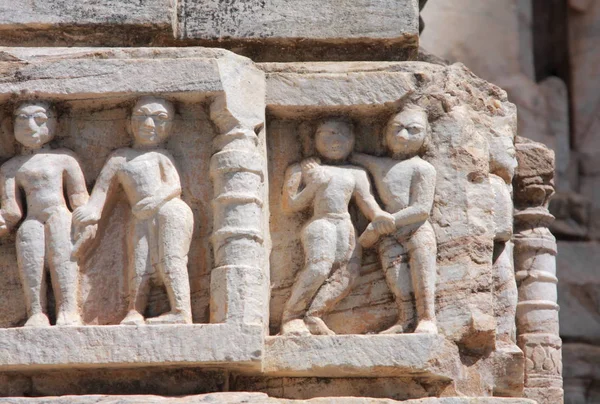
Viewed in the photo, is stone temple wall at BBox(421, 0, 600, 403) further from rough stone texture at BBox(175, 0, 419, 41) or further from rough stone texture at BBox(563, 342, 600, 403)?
rough stone texture at BBox(175, 0, 419, 41)

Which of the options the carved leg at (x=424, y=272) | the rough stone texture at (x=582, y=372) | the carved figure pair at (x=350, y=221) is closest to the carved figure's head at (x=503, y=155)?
the carved figure pair at (x=350, y=221)

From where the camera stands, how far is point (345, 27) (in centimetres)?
760

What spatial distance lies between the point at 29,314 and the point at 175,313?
26.2 inches

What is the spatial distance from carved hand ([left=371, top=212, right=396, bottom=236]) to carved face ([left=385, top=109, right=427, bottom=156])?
0.34 meters

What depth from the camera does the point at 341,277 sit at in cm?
721

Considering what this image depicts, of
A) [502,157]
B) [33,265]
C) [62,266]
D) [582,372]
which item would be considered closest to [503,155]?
[502,157]

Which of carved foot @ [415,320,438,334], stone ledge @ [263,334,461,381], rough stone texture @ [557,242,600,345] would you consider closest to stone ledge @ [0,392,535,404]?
stone ledge @ [263,334,461,381]

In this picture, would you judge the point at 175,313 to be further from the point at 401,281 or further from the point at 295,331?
the point at 401,281

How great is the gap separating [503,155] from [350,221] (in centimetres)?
103

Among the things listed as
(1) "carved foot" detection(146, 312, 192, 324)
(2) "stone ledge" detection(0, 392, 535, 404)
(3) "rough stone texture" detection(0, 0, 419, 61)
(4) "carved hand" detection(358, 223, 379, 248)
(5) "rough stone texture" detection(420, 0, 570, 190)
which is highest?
→ (5) "rough stone texture" detection(420, 0, 570, 190)

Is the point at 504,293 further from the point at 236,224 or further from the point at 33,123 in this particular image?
the point at 33,123

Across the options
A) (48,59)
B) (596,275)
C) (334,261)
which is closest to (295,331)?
(334,261)

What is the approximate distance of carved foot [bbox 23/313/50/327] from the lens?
7008mm

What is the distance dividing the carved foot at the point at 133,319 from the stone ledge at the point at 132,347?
0.17 ft
